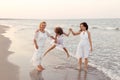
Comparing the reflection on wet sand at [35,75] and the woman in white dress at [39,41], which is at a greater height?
the woman in white dress at [39,41]

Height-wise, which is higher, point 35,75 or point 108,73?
point 35,75

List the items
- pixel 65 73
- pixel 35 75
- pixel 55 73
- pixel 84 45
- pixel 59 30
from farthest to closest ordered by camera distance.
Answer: pixel 59 30 < pixel 84 45 < pixel 65 73 < pixel 55 73 < pixel 35 75

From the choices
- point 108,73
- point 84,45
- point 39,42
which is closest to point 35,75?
point 39,42

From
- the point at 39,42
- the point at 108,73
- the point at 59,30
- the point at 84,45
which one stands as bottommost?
the point at 108,73

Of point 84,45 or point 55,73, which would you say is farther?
point 84,45

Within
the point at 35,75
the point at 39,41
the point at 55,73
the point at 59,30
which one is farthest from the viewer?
the point at 59,30

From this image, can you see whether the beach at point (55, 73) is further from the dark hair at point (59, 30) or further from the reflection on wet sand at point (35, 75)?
the dark hair at point (59, 30)

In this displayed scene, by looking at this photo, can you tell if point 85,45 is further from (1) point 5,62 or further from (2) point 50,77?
(1) point 5,62

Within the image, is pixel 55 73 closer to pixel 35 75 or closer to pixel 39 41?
pixel 35 75

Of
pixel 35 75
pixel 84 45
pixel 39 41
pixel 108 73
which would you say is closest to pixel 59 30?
pixel 39 41

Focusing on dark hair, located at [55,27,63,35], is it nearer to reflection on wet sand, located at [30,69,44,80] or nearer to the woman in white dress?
the woman in white dress

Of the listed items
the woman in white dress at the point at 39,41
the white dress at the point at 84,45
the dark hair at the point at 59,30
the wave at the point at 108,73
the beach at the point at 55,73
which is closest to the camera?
the beach at the point at 55,73

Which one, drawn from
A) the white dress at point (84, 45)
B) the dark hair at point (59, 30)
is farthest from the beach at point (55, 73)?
the dark hair at point (59, 30)

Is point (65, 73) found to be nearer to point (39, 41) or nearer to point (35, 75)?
point (35, 75)
